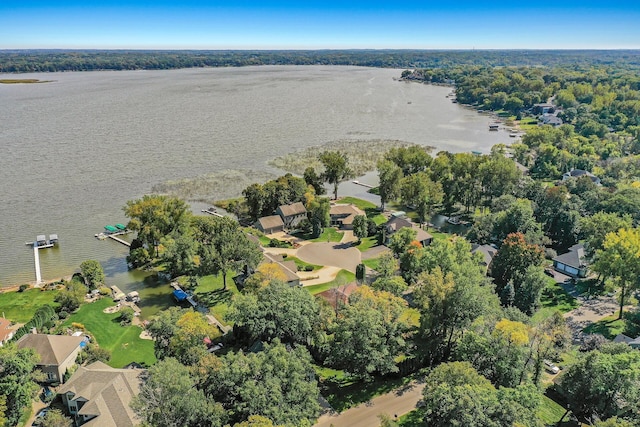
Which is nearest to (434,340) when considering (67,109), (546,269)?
(546,269)

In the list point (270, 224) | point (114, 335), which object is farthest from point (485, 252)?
point (114, 335)

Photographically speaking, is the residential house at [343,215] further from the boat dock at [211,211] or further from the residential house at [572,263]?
the residential house at [572,263]

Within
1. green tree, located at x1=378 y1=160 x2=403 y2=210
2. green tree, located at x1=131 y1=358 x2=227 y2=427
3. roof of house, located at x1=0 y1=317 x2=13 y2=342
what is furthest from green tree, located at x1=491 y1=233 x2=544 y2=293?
roof of house, located at x1=0 y1=317 x2=13 y2=342

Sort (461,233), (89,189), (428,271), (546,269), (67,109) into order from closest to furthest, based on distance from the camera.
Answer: (428,271) < (546,269) < (461,233) < (89,189) < (67,109)

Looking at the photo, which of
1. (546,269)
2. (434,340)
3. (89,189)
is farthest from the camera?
(89,189)

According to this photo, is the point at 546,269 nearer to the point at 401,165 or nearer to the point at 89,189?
the point at 401,165

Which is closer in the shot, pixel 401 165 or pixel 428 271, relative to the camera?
pixel 428 271
